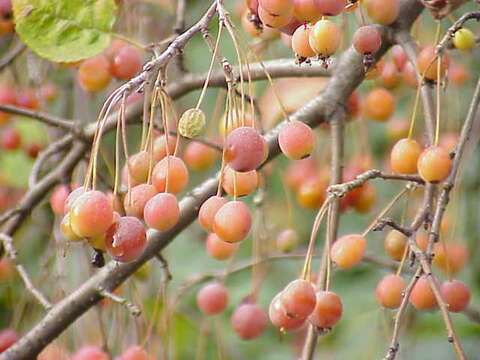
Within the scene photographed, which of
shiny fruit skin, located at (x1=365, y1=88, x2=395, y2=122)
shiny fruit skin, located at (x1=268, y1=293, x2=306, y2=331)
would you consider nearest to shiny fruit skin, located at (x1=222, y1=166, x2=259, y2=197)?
shiny fruit skin, located at (x1=268, y1=293, x2=306, y2=331)

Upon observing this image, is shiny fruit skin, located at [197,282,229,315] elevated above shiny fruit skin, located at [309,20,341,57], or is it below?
below

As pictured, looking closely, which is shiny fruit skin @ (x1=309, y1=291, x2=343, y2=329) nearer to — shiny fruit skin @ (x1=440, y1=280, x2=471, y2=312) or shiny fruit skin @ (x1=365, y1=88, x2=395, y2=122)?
shiny fruit skin @ (x1=440, y1=280, x2=471, y2=312)

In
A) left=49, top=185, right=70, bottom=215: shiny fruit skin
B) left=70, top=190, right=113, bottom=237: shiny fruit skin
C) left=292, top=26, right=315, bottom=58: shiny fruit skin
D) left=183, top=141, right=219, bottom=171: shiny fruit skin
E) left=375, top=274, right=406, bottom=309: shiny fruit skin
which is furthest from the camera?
left=183, top=141, right=219, bottom=171: shiny fruit skin

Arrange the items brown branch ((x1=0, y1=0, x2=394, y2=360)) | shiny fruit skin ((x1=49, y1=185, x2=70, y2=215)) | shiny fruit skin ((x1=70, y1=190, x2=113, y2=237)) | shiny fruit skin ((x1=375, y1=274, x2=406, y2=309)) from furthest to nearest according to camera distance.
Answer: shiny fruit skin ((x1=49, y1=185, x2=70, y2=215)), brown branch ((x1=0, y1=0, x2=394, y2=360)), shiny fruit skin ((x1=375, y1=274, x2=406, y2=309)), shiny fruit skin ((x1=70, y1=190, x2=113, y2=237))

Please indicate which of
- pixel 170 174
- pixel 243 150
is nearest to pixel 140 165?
pixel 170 174

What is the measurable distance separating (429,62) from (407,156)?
0.38ft

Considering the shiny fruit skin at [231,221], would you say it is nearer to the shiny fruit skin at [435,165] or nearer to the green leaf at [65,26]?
the shiny fruit skin at [435,165]

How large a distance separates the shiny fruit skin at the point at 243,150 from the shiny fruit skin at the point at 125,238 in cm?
11

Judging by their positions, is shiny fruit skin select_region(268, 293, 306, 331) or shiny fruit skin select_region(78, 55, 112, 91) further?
shiny fruit skin select_region(78, 55, 112, 91)

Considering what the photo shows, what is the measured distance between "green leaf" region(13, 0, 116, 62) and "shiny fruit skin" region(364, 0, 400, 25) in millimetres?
341

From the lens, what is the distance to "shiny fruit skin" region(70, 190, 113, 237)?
87cm

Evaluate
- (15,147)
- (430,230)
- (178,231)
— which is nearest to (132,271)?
(178,231)

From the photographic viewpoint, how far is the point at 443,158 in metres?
1.00

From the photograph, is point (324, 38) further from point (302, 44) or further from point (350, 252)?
point (350, 252)
